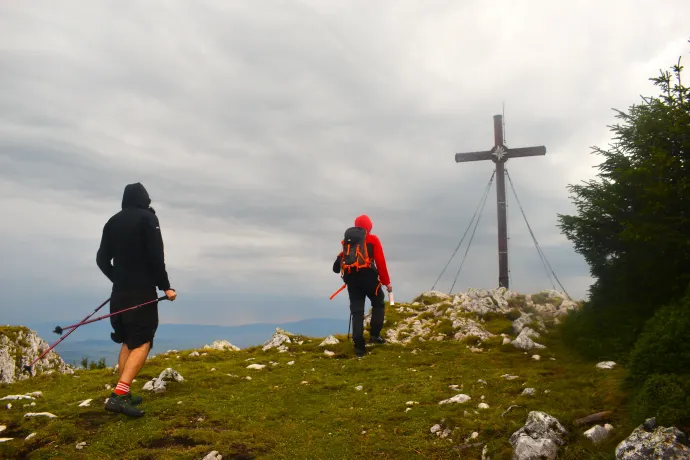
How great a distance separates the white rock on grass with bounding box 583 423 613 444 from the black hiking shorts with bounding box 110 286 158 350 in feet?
24.1

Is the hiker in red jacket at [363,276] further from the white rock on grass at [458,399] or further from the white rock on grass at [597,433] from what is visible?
the white rock on grass at [597,433]

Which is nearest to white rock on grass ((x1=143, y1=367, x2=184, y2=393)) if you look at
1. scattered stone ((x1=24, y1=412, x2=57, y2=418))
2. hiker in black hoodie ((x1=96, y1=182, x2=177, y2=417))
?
hiker in black hoodie ((x1=96, y1=182, x2=177, y2=417))

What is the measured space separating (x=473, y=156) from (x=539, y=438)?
18.1 metres

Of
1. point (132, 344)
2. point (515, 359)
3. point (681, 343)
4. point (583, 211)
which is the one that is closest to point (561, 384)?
point (681, 343)

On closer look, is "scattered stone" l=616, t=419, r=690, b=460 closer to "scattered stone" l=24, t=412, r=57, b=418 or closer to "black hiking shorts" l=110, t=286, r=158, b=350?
"black hiking shorts" l=110, t=286, r=158, b=350

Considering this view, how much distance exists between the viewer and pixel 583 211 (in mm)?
11656

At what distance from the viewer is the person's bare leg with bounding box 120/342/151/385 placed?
8.45m

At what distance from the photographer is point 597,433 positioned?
5.78m

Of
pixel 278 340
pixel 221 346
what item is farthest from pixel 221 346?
pixel 278 340

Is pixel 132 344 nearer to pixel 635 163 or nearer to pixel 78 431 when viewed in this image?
pixel 78 431

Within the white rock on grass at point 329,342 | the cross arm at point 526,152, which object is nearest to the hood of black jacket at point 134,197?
the white rock on grass at point 329,342

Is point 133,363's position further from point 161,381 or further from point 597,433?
point 597,433

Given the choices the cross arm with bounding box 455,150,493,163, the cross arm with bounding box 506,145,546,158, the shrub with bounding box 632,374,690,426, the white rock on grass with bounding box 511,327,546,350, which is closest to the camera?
the shrub with bounding box 632,374,690,426

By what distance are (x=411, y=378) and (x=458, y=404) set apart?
2617mm
